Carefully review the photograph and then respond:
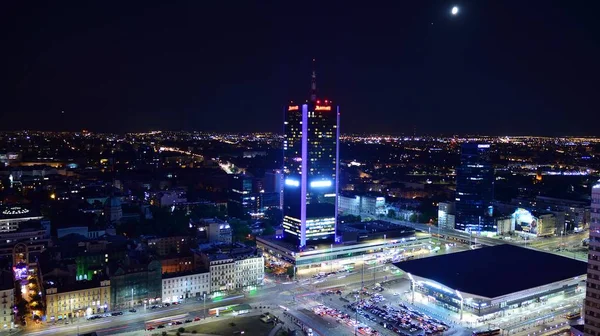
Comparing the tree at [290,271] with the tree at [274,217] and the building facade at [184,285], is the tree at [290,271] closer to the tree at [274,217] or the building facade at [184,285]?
the building facade at [184,285]

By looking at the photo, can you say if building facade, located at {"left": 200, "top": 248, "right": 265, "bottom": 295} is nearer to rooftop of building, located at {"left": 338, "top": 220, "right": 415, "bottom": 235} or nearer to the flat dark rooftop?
the flat dark rooftop

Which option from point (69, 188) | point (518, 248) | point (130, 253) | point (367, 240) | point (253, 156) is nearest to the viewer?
point (130, 253)

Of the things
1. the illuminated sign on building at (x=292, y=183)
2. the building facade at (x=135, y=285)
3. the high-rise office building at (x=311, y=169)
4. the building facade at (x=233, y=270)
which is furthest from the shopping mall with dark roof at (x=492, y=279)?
the building facade at (x=135, y=285)

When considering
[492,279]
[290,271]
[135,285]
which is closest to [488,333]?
[492,279]

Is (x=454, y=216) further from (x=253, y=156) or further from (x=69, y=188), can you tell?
(x=253, y=156)

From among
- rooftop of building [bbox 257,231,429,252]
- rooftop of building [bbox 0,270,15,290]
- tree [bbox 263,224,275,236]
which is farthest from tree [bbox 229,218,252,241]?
rooftop of building [bbox 0,270,15,290]

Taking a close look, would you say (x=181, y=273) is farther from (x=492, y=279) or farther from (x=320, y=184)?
(x=492, y=279)

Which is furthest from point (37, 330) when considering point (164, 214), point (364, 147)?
point (364, 147)
